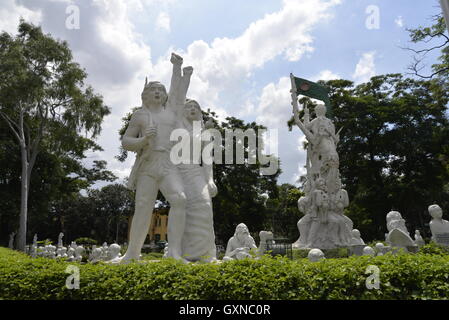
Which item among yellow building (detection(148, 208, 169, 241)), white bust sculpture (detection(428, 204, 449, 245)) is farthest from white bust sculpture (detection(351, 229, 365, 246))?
yellow building (detection(148, 208, 169, 241))

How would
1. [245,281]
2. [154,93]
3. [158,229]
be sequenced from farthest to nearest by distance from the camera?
[158,229], [154,93], [245,281]

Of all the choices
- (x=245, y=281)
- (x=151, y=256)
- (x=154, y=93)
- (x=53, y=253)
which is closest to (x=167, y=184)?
(x=154, y=93)

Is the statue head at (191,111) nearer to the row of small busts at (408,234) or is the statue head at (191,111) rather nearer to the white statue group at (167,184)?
the white statue group at (167,184)

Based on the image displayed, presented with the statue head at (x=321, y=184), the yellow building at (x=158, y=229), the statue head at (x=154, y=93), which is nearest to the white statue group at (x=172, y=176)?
the statue head at (x=154, y=93)

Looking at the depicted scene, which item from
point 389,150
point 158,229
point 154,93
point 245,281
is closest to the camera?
point 245,281

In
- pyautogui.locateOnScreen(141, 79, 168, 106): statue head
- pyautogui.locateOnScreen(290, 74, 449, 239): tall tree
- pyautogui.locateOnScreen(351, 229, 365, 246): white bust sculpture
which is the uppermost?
pyautogui.locateOnScreen(290, 74, 449, 239): tall tree

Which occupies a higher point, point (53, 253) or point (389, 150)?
point (389, 150)

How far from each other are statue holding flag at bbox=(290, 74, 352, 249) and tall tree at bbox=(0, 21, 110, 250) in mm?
13216

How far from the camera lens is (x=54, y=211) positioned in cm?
4122

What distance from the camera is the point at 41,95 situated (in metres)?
18.7

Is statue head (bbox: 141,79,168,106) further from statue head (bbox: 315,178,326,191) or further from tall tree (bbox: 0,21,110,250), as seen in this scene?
tall tree (bbox: 0,21,110,250)

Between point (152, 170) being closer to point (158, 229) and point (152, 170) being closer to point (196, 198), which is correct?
point (196, 198)

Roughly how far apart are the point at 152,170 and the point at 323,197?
28.0 feet

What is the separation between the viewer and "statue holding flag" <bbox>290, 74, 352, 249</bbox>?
12281 mm
